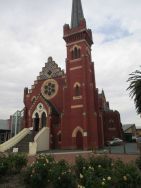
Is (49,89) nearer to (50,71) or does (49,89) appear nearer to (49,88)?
(49,88)

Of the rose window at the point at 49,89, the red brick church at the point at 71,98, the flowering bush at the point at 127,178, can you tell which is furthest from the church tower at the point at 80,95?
the flowering bush at the point at 127,178

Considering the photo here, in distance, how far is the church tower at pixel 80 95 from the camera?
40.4 m

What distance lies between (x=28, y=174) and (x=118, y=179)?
4.80m

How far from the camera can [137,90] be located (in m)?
26.2

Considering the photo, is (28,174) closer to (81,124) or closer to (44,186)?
(44,186)

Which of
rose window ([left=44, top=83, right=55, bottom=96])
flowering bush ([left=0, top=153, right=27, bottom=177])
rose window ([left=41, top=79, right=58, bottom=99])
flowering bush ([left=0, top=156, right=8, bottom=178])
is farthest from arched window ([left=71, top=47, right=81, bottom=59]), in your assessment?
flowering bush ([left=0, top=156, right=8, bottom=178])

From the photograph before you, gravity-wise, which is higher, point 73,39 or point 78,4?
point 78,4

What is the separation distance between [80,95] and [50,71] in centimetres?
1196

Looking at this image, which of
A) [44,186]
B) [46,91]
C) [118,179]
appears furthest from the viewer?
[46,91]

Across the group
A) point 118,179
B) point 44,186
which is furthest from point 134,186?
point 44,186

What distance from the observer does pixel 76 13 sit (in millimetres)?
51688

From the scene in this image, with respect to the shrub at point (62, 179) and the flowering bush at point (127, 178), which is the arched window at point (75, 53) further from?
the flowering bush at point (127, 178)

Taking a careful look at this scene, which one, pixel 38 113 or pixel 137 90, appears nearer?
pixel 137 90

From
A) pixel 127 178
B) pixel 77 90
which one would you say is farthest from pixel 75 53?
pixel 127 178
